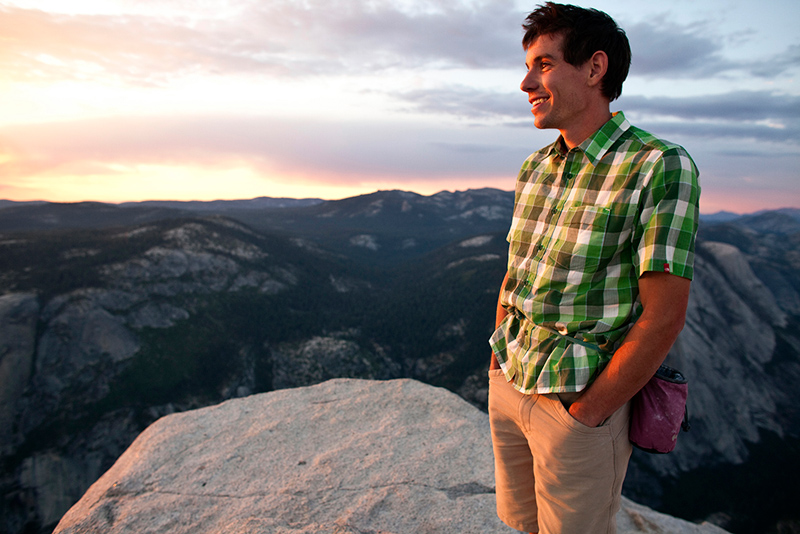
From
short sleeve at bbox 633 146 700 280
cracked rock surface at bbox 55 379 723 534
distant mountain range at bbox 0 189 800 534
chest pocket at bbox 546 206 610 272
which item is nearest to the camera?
short sleeve at bbox 633 146 700 280

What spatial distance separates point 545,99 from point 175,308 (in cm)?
9580

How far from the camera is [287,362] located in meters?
86.1

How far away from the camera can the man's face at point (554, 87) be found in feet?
9.69

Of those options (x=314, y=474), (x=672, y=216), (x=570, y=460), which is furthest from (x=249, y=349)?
(x=672, y=216)

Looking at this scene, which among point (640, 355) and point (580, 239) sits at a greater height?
point (580, 239)

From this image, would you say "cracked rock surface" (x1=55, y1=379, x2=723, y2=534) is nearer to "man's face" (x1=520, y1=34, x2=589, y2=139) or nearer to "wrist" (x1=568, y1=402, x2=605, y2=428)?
"wrist" (x1=568, y1=402, x2=605, y2=428)

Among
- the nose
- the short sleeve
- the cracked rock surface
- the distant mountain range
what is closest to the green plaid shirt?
the short sleeve

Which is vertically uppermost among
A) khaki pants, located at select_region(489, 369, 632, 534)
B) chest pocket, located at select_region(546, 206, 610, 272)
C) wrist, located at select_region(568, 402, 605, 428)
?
chest pocket, located at select_region(546, 206, 610, 272)

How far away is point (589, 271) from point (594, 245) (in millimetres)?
183

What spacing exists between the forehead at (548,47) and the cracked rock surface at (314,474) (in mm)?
5615

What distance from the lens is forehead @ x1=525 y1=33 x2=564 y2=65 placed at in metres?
2.95

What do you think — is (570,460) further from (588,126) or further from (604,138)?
(588,126)

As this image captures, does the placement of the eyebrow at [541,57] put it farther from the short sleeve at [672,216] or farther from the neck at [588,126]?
the short sleeve at [672,216]

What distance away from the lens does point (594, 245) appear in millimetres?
2727
